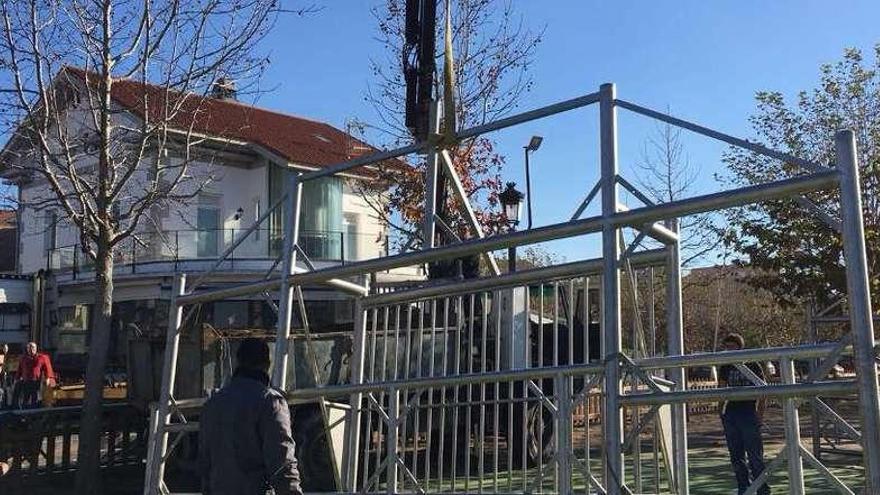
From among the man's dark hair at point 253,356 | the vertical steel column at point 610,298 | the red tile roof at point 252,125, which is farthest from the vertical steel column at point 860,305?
the red tile roof at point 252,125

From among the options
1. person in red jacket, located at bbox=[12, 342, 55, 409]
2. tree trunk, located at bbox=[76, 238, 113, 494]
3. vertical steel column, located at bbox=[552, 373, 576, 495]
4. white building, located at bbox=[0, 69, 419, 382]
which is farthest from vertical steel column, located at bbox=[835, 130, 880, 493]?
person in red jacket, located at bbox=[12, 342, 55, 409]

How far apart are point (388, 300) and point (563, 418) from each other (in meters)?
2.08

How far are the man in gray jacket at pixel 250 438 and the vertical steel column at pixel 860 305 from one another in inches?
108

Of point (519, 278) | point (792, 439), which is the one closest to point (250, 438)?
point (519, 278)

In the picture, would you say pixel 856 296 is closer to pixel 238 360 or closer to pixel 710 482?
pixel 238 360

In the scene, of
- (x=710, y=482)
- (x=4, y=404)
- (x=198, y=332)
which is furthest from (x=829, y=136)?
(x=4, y=404)

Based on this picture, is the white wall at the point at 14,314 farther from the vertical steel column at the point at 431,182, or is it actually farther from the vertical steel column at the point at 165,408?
→ the vertical steel column at the point at 431,182

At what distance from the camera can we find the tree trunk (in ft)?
37.8

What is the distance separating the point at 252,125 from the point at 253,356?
25.4 meters

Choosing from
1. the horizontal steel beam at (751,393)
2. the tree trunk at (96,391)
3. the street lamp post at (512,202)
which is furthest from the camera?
the street lamp post at (512,202)

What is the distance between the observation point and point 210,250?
23.4 m

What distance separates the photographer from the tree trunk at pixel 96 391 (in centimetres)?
1151

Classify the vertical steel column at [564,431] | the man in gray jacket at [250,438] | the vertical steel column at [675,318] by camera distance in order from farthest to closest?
the vertical steel column at [675,318]
the vertical steel column at [564,431]
the man in gray jacket at [250,438]

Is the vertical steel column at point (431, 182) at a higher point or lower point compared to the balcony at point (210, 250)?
lower
